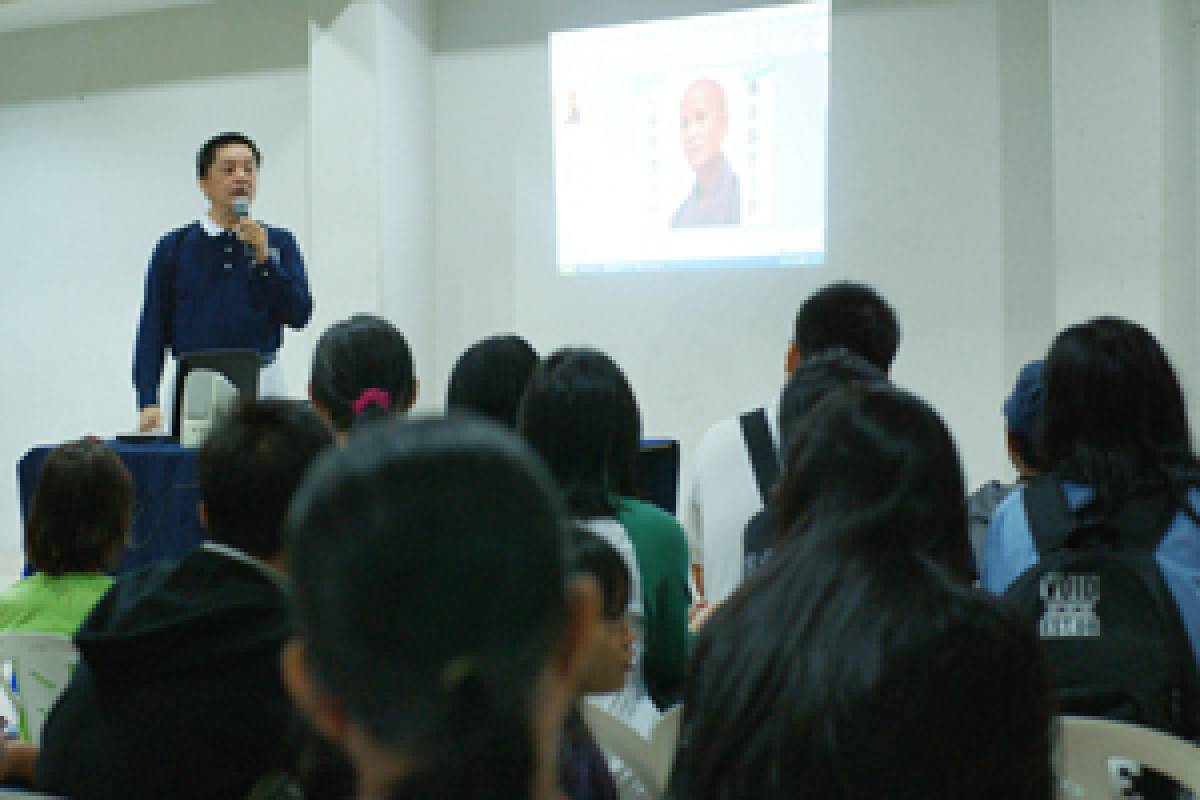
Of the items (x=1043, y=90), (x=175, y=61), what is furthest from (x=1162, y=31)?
(x=175, y=61)

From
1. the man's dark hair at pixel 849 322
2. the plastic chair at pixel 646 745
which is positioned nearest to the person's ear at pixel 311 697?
the plastic chair at pixel 646 745

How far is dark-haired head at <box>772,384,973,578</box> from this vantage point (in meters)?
0.92

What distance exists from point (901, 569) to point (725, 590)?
3.69ft

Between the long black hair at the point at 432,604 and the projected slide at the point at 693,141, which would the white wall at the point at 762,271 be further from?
the long black hair at the point at 432,604

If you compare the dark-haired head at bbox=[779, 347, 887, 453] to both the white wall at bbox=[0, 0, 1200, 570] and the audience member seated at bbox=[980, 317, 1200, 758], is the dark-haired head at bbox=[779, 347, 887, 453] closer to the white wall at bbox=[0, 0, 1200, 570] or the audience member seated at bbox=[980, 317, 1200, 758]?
the audience member seated at bbox=[980, 317, 1200, 758]

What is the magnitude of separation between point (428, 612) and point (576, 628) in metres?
0.08

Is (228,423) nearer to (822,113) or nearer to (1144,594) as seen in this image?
(1144,594)

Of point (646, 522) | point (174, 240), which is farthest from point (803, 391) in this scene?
point (174, 240)

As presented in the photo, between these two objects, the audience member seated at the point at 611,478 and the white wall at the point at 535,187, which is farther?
the white wall at the point at 535,187

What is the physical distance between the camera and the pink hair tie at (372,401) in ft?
6.86

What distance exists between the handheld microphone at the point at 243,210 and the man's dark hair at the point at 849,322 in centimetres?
165

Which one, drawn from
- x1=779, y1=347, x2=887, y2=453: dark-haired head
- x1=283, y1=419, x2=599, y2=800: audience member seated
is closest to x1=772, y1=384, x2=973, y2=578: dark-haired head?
x1=283, y1=419, x2=599, y2=800: audience member seated

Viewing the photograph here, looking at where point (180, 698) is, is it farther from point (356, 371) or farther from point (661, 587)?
point (356, 371)

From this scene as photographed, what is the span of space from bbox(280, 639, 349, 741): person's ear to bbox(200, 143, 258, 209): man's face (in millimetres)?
2825
